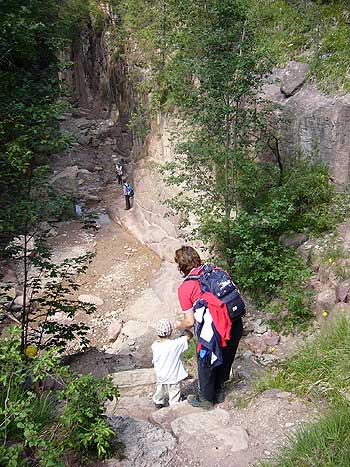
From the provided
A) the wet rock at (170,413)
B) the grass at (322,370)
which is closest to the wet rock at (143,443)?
the wet rock at (170,413)

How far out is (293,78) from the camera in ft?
28.5

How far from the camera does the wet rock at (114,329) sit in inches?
396

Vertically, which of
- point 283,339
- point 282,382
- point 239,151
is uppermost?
point 239,151

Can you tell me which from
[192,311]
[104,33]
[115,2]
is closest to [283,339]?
[192,311]

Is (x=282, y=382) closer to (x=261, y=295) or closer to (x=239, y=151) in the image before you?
(x=261, y=295)

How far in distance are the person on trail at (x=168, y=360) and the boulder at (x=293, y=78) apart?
600 cm

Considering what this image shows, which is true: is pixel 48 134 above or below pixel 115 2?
below

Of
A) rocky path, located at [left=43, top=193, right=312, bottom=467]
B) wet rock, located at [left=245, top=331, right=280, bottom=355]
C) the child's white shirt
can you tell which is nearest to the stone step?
rocky path, located at [left=43, top=193, right=312, bottom=467]

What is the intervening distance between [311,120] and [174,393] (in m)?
5.54

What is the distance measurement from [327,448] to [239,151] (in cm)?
575

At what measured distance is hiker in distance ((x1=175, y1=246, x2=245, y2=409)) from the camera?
3873 millimetres

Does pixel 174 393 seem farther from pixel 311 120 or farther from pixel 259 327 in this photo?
pixel 311 120

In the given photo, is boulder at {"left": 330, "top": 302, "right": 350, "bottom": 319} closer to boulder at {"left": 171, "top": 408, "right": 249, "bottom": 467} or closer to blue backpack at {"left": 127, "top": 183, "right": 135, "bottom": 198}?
boulder at {"left": 171, "top": 408, "right": 249, "bottom": 467}

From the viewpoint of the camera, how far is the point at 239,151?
7793 millimetres
